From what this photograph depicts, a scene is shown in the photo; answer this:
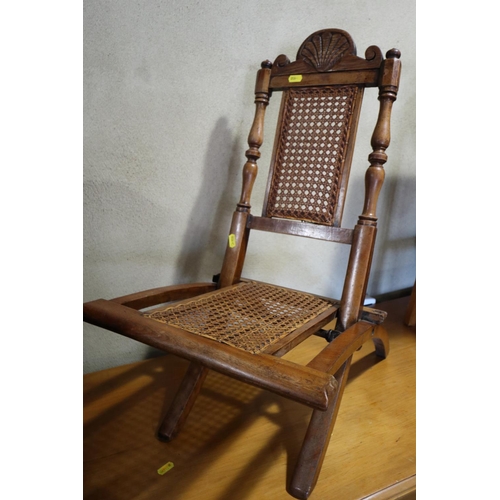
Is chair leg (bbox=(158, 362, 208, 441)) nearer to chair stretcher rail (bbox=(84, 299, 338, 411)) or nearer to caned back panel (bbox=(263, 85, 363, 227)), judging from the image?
chair stretcher rail (bbox=(84, 299, 338, 411))

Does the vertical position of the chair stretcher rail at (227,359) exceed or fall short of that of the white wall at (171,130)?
it falls short

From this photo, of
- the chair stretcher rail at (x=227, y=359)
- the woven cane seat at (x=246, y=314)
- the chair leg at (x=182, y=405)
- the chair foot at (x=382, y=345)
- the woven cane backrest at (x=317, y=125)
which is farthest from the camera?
the chair foot at (x=382, y=345)

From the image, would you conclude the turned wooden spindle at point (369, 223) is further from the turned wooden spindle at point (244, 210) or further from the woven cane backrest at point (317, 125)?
the turned wooden spindle at point (244, 210)

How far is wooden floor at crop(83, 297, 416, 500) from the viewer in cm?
69

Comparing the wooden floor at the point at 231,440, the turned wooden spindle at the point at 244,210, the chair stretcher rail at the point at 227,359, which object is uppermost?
the turned wooden spindle at the point at 244,210

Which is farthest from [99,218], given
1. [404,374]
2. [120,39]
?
[404,374]

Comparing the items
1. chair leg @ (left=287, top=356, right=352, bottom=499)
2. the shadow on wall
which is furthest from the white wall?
chair leg @ (left=287, top=356, right=352, bottom=499)

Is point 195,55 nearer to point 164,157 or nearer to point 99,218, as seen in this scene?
point 164,157

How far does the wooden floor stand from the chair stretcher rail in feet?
0.93

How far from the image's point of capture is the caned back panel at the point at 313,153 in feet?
3.14

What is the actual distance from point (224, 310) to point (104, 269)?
Result: 1.41 feet

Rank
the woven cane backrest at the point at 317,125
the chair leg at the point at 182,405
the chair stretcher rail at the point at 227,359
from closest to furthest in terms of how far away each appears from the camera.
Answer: the chair stretcher rail at the point at 227,359 → the chair leg at the point at 182,405 → the woven cane backrest at the point at 317,125

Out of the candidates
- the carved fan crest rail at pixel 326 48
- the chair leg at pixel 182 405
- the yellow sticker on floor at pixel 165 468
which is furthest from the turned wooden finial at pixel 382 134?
the yellow sticker on floor at pixel 165 468

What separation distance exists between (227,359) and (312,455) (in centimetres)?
30
